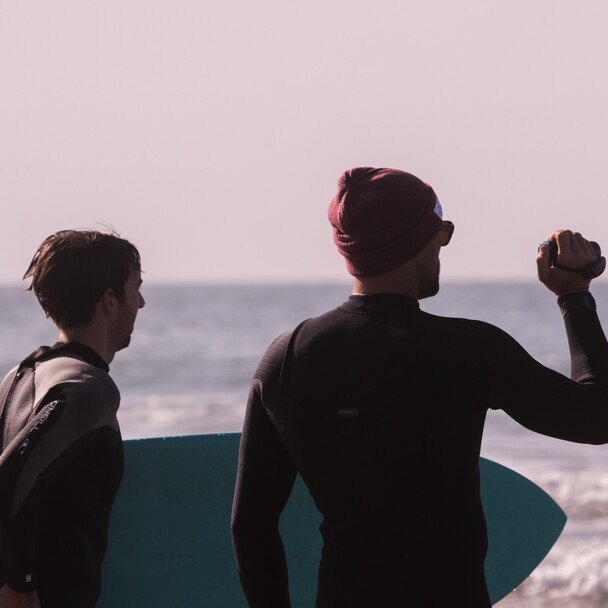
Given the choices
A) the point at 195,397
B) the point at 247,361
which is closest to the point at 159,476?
the point at 195,397

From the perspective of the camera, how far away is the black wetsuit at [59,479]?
2.49 m

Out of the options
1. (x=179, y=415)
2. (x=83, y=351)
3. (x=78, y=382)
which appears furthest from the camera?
(x=179, y=415)

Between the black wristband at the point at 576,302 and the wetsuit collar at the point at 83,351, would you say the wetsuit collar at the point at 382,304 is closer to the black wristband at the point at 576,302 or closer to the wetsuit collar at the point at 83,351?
the black wristband at the point at 576,302

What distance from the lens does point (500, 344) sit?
81.1 inches

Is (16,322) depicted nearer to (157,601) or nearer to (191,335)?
(191,335)

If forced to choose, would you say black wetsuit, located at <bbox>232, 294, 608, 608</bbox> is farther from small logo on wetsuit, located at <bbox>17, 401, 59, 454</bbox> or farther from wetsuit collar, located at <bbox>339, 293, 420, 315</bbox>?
small logo on wetsuit, located at <bbox>17, 401, 59, 454</bbox>

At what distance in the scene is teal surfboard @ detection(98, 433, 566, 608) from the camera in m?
4.09

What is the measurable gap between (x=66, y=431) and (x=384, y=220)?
0.87 m

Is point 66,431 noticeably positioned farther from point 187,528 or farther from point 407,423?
point 187,528

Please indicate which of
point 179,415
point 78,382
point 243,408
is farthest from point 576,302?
point 243,408

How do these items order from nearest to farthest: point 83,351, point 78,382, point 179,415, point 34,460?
point 34,460, point 78,382, point 83,351, point 179,415

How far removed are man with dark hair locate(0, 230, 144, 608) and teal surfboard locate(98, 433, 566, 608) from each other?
54.5 inches

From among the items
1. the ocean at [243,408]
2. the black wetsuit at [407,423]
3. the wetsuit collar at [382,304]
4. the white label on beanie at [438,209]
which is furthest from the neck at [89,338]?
the ocean at [243,408]

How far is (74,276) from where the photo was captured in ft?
9.02
